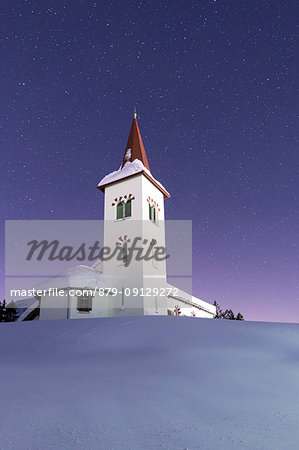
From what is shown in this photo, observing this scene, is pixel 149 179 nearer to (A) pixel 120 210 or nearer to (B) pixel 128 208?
(B) pixel 128 208

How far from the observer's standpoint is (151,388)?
3.67 meters

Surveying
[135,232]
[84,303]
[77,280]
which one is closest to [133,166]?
[135,232]

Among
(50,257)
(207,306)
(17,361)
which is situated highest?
(50,257)

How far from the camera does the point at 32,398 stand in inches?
129

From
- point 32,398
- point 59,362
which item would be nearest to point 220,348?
point 59,362

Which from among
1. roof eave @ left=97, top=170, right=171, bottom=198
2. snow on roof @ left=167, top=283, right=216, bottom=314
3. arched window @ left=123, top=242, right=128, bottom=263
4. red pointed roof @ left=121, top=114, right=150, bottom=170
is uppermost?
red pointed roof @ left=121, top=114, right=150, bottom=170

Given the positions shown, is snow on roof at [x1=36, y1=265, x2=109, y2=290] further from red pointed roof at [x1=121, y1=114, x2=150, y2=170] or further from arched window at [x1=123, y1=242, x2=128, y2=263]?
red pointed roof at [x1=121, y1=114, x2=150, y2=170]

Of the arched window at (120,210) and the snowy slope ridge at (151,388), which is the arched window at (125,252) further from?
the snowy slope ridge at (151,388)

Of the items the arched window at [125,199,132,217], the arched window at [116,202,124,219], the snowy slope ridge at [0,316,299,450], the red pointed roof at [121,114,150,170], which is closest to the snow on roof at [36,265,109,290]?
the arched window at [116,202,124,219]

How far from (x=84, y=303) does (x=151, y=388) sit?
14299 mm

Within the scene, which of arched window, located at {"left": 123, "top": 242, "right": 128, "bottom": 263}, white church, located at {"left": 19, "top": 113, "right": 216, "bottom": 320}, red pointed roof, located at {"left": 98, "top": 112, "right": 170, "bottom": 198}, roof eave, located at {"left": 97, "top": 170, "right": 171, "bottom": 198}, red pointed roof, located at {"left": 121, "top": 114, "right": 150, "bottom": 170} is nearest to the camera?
white church, located at {"left": 19, "top": 113, "right": 216, "bottom": 320}

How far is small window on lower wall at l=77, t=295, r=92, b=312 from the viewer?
56.6 feet

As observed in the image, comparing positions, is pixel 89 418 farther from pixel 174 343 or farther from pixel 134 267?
pixel 134 267

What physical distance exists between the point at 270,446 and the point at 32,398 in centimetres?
225
